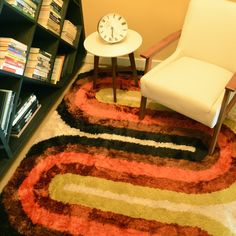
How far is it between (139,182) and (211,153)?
0.52 m

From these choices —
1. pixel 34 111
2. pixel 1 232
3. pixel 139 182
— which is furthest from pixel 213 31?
pixel 1 232

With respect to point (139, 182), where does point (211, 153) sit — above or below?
above

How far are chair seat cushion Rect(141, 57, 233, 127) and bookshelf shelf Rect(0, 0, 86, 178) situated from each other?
0.80 metres

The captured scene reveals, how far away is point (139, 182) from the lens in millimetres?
1640

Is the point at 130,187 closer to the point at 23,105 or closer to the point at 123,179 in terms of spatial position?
the point at 123,179

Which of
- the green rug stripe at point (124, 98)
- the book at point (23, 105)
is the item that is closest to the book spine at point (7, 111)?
the book at point (23, 105)

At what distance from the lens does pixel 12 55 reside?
1.64 m

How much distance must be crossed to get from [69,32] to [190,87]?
4.08 ft

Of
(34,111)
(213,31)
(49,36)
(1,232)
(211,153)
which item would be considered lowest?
(1,232)

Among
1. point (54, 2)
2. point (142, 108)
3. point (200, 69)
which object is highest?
point (54, 2)

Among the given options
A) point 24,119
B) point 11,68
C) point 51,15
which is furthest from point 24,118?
point 51,15

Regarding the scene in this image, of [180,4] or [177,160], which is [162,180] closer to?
[177,160]

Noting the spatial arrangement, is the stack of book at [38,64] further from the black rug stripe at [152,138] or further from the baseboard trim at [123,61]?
the baseboard trim at [123,61]

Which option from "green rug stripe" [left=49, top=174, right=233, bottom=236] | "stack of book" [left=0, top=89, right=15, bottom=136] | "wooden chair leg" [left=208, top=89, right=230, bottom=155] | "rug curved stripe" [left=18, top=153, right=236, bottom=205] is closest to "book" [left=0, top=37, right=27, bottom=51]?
"stack of book" [left=0, top=89, right=15, bottom=136]
